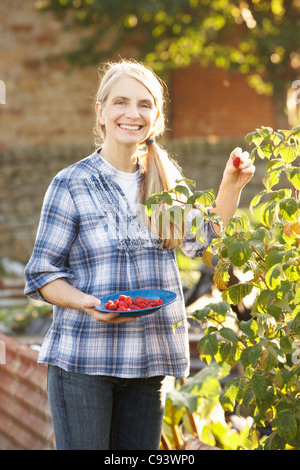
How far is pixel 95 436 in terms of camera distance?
7.73ft

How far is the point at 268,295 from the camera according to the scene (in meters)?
2.23

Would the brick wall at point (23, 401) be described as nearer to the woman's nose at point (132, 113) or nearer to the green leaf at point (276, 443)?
the green leaf at point (276, 443)

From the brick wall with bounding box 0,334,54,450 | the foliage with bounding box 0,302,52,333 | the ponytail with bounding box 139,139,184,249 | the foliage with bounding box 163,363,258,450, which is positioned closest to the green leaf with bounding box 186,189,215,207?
the ponytail with bounding box 139,139,184,249

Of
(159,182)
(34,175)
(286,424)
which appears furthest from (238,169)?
(34,175)

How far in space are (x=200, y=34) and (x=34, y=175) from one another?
13.9ft

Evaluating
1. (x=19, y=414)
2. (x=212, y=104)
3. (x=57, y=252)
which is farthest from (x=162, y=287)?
(x=212, y=104)

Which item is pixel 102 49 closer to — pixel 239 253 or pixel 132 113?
pixel 132 113

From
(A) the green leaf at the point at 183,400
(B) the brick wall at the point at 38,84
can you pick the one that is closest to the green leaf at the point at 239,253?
(A) the green leaf at the point at 183,400

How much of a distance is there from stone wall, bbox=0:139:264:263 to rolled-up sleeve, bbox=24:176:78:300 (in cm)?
942

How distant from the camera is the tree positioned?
1393 cm

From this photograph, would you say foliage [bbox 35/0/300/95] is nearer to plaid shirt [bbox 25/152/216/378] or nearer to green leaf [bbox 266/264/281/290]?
plaid shirt [bbox 25/152/216/378]

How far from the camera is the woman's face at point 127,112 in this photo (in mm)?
2424

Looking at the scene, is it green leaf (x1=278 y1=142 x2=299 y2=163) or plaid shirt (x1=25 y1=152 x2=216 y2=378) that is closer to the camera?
green leaf (x1=278 y1=142 x2=299 y2=163)

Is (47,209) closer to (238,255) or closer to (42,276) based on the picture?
(42,276)
